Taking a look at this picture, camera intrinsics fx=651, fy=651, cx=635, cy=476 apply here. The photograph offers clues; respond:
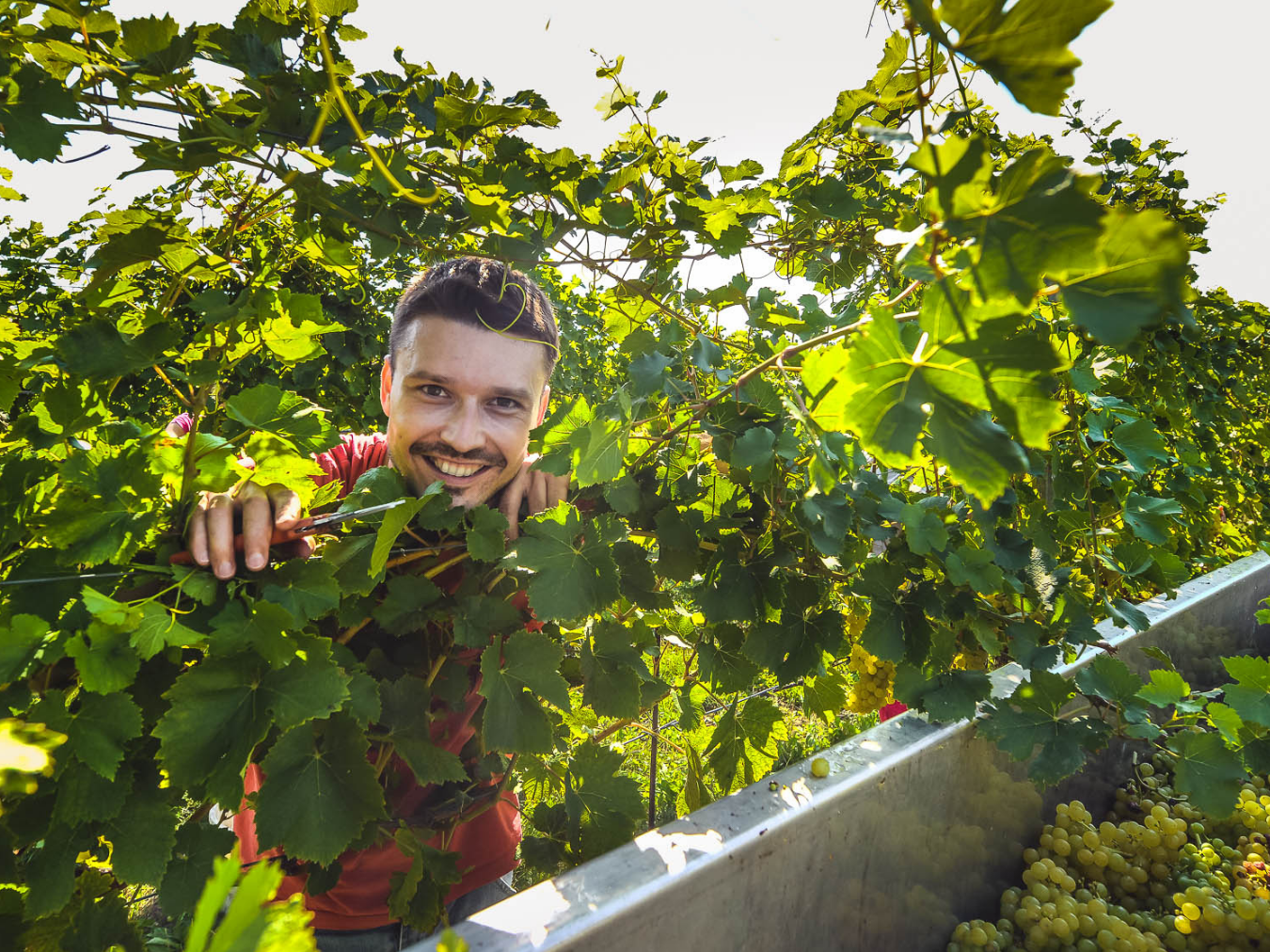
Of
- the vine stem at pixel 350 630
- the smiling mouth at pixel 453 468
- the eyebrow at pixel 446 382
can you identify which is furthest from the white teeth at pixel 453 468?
the vine stem at pixel 350 630

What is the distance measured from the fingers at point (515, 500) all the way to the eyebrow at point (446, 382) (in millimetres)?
241

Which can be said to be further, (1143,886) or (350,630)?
(1143,886)

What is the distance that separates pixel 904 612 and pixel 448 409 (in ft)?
3.11

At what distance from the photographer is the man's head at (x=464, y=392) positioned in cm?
135

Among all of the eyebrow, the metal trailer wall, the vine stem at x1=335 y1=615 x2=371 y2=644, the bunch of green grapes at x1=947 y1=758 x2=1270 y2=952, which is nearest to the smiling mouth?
the eyebrow

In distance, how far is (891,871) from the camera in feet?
3.73

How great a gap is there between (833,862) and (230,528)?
3.28 feet

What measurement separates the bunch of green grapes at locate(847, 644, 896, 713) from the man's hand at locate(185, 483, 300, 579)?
125 cm

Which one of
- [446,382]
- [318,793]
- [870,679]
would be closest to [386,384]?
[446,382]

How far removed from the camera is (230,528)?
2.34 feet

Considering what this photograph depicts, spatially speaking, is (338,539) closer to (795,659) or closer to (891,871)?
(795,659)

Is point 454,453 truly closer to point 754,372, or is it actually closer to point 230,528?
point 230,528

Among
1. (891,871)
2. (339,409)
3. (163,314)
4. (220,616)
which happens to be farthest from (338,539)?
(339,409)

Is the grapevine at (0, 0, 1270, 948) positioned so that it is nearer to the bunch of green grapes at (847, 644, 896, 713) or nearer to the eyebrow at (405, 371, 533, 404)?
the bunch of green grapes at (847, 644, 896, 713)
